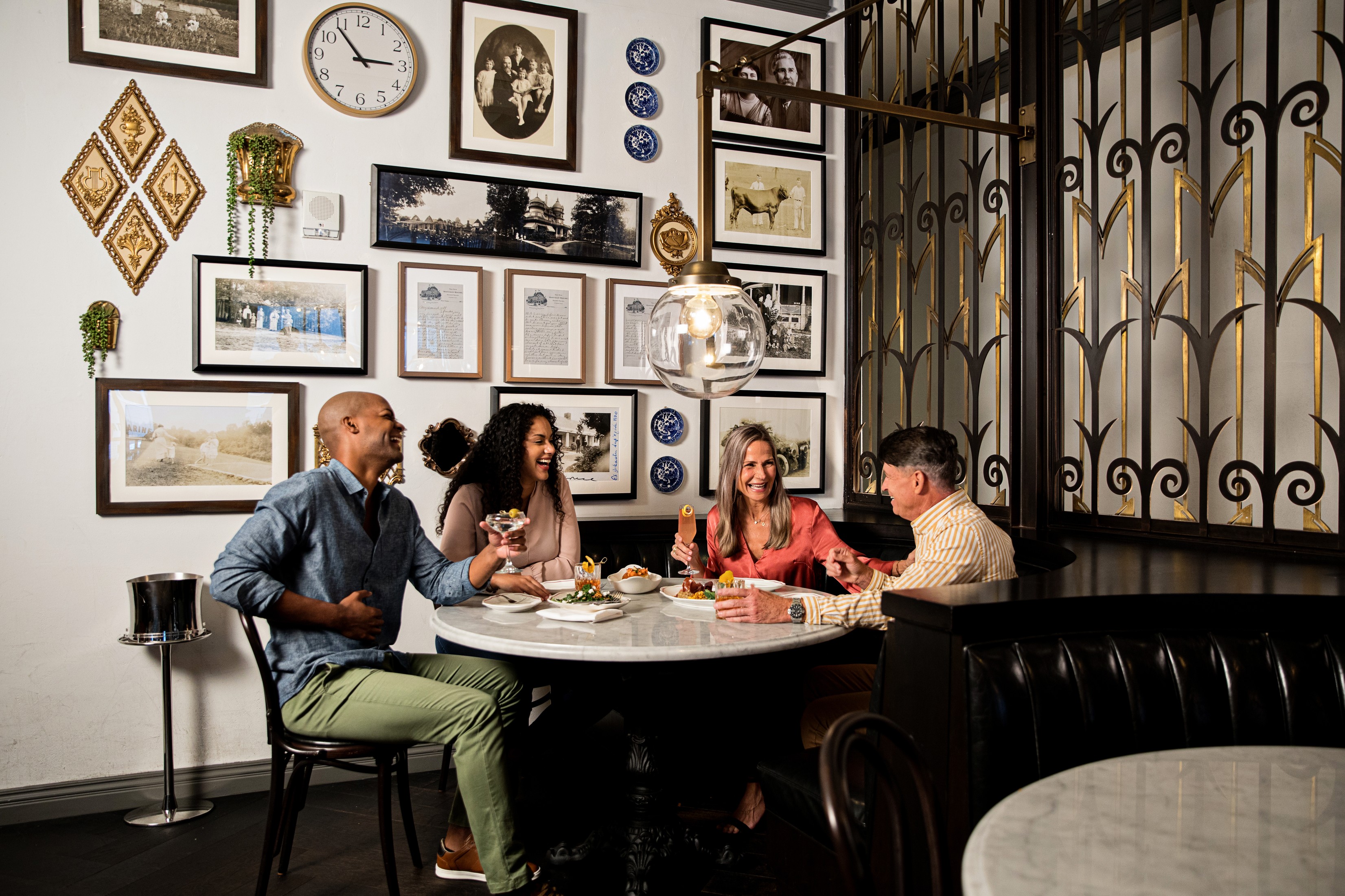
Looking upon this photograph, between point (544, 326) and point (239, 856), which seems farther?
point (544, 326)

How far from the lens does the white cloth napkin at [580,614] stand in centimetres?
259

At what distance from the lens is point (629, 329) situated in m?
4.23

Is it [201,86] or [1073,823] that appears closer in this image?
[1073,823]

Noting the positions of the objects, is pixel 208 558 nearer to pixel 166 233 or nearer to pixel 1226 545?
pixel 166 233

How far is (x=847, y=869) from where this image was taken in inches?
40.8

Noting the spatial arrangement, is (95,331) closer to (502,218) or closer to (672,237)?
(502,218)

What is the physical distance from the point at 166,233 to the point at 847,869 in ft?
12.0

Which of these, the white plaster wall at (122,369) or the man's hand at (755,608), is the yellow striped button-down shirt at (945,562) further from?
the white plaster wall at (122,369)

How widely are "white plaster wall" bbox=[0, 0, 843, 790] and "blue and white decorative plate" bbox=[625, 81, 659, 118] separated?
28.1 inches

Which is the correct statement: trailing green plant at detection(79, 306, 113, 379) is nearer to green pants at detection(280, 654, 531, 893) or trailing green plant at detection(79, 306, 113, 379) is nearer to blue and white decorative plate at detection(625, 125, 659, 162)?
green pants at detection(280, 654, 531, 893)

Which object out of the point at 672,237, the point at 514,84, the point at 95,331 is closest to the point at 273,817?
the point at 95,331

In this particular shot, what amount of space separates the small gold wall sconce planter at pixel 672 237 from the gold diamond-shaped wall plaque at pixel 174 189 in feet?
6.59

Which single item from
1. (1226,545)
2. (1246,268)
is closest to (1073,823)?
(1226,545)

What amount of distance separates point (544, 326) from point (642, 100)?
126 cm
